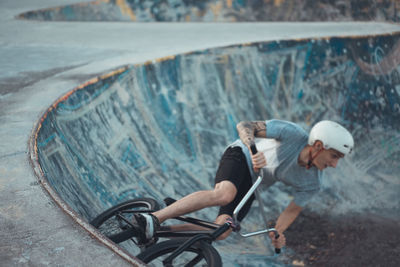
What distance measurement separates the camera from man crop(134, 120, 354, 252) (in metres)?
3.83

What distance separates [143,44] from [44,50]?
1928 millimetres

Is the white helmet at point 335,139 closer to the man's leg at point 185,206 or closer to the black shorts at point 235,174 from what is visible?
the black shorts at point 235,174

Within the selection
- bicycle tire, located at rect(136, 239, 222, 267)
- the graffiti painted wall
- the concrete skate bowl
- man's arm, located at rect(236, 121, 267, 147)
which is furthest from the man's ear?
the graffiti painted wall

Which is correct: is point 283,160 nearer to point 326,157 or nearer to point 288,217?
point 326,157

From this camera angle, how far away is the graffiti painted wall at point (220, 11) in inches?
456

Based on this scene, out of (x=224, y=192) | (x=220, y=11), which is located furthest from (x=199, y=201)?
(x=220, y=11)

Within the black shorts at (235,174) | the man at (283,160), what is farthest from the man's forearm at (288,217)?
the black shorts at (235,174)

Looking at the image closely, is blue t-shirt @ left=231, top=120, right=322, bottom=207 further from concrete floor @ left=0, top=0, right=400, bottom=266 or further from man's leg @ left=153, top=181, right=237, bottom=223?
concrete floor @ left=0, top=0, right=400, bottom=266

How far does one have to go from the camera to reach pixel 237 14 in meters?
13.0

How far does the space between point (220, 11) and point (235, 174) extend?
10.1 m

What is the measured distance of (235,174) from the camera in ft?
12.8

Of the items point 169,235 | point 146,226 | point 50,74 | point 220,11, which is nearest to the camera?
point 146,226

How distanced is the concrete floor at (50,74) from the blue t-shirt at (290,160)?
207 centimetres

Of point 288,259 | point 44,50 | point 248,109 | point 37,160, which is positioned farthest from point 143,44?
point 37,160
